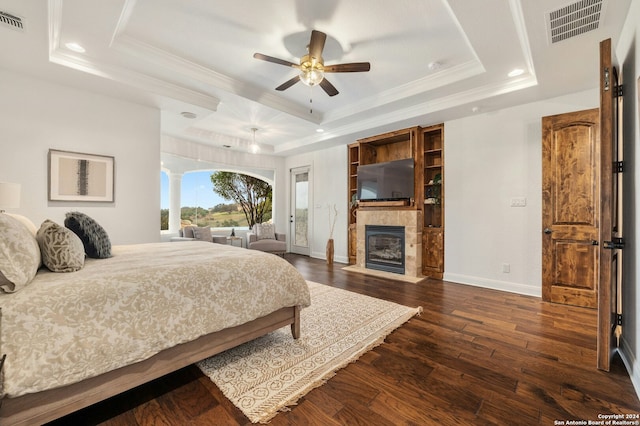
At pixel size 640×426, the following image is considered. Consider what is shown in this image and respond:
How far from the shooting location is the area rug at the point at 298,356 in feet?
5.29

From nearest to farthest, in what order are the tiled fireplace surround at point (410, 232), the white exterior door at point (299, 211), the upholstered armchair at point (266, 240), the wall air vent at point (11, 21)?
the wall air vent at point (11, 21), the tiled fireplace surround at point (410, 232), the upholstered armchair at point (266, 240), the white exterior door at point (299, 211)

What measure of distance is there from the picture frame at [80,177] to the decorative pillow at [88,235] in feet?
5.48

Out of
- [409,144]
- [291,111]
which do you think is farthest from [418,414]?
[409,144]

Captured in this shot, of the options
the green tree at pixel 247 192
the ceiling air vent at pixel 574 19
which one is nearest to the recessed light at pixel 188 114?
the green tree at pixel 247 192

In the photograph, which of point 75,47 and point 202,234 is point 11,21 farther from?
point 202,234

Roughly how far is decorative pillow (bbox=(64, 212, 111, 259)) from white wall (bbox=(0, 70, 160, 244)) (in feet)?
5.54

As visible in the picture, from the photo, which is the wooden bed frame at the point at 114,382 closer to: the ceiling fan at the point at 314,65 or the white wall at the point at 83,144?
the ceiling fan at the point at 314,65

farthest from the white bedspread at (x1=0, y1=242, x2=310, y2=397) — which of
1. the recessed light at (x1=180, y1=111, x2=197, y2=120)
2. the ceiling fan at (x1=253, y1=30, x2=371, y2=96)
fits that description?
the recessed light at (x1=180, y1=111, x2=197, y2=120)

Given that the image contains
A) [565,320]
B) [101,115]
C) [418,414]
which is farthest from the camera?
[101,115]

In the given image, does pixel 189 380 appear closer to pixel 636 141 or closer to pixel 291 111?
pixel 636 141

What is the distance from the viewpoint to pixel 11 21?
7.32 feet

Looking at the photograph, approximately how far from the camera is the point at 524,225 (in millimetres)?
3754

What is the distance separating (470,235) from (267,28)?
3.93m

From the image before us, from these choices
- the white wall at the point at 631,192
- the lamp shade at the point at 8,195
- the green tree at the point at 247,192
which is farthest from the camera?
the green tree at the point at 247,192
